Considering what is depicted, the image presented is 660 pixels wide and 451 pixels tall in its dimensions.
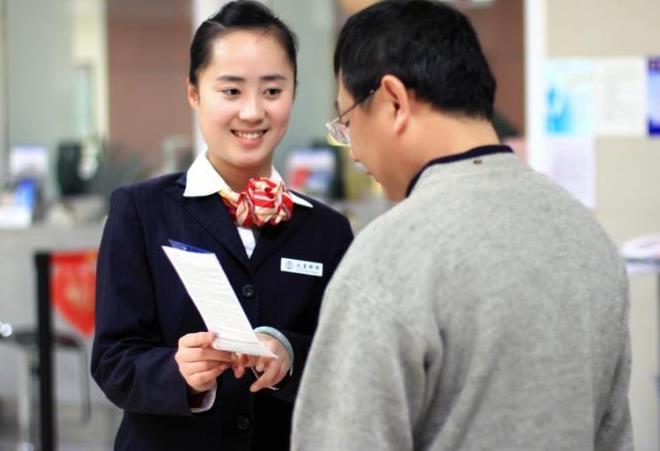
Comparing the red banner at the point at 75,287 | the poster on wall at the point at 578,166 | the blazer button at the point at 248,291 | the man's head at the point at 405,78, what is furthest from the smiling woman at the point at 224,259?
the red banner at the point at 75,287

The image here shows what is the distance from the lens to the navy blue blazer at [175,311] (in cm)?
187

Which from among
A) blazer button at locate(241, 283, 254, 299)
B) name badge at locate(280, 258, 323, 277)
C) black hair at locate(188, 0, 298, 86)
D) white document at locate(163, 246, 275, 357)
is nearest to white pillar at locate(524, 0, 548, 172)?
black hair at locate(188, 0, 298, 86)

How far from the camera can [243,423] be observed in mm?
1894

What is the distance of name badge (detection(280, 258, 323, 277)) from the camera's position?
1957mm

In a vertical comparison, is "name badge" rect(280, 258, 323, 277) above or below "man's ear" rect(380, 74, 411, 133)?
below

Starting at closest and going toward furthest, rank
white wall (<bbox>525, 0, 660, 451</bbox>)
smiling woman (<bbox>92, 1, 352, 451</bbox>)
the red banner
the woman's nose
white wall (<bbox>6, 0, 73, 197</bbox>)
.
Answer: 1. smiling woman (<bbox>92, 1, 352, 451</bbox>)
2. the woman's nose
3. white wall (<bbox>525, 0, 660, 451</bbox>)
4. the red banner
5. white wall (<bbox>6, 0, 73, 197</bbox>)

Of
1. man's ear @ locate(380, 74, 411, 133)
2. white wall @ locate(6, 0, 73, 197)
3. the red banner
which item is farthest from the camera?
white wall @ locate(6, 0, 73, 197)

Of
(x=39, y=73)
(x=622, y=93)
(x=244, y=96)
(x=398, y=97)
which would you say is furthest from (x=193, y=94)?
(x=39, y=73)

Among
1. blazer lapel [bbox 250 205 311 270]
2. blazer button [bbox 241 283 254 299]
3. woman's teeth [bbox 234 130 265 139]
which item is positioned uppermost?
woman's teeth [bbox 234 130 265 139]

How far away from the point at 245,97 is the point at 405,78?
0.59 metres

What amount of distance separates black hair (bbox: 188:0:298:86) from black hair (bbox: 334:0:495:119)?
0.51 metres

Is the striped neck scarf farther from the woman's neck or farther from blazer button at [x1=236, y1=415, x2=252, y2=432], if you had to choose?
blazer button at [x1=236, y1=415, x2=252, y2=432]

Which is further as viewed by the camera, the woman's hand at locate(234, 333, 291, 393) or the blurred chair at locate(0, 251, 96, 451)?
the blurred chair at locate(0, 251, 96, 451)

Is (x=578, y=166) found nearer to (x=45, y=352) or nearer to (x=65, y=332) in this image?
(x=45, y=352)
